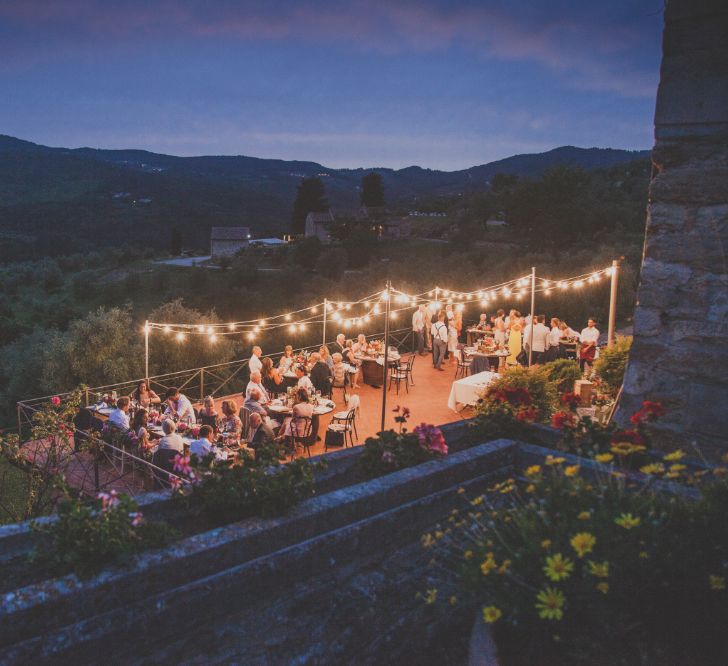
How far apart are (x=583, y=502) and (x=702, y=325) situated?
7.27 feet

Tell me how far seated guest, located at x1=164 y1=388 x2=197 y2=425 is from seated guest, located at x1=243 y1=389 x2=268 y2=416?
2.73ft

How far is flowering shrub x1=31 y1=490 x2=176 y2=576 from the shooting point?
99.6 inches

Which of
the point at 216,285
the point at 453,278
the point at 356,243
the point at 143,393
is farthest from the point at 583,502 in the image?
the point at 356,243

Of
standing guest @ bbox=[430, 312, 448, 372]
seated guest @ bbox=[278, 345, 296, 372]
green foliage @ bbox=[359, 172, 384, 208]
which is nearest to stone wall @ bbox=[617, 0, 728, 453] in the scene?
seated guest @ bbox=[278, 345, 296, 372]

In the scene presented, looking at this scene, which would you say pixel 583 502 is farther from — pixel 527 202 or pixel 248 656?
pixel 527 202

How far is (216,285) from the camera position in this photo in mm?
39562

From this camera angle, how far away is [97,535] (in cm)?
254

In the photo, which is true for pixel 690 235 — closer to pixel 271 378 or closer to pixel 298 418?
pixel 298 418

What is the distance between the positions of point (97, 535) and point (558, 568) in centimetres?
173

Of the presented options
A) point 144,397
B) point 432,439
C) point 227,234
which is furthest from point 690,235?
point 227,234

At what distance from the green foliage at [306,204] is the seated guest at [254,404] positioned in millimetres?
55029

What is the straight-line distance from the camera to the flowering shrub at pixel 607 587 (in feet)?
6.98

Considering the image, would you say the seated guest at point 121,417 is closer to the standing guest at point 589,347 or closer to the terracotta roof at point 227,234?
the standing guest at point 589,347

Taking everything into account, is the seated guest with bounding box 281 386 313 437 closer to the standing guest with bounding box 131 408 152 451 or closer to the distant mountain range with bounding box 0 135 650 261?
the standing guest with bounding box 131 408 152 451
